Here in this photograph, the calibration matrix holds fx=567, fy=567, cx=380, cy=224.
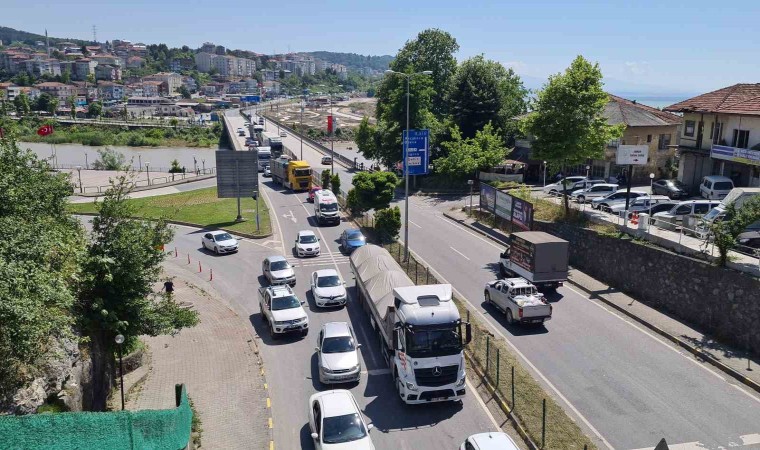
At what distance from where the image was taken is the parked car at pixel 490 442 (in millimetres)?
13391

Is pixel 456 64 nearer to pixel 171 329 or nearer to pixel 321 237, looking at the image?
pixel 321 237

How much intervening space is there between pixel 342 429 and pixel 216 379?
6.78m

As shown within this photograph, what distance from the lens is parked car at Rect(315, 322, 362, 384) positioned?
752 inches

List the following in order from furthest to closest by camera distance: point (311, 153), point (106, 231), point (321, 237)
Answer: point (311, 153) → point (321, 237) → point (106, 231)

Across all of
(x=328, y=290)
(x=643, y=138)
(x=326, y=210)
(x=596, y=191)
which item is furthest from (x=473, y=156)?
(x=328, y=290)

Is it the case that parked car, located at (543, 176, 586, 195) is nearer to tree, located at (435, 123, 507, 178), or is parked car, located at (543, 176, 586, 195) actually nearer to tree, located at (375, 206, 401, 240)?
tree, located at (435, 123, 507, 178)

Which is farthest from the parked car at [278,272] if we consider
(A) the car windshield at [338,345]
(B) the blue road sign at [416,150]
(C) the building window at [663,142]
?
(C) the building window at [663,142]

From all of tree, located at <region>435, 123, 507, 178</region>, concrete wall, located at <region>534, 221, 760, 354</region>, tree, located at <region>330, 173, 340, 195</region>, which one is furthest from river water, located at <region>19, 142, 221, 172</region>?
concrete wall, located at <region>534, 221, 760, 354</region>

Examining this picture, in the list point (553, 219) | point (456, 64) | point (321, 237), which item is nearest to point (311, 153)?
point (456, 64)

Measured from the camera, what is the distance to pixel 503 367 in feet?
65.1

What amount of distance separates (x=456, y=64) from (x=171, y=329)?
67767mm

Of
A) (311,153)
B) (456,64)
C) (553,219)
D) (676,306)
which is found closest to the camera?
(676,306)

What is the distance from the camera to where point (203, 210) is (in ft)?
163

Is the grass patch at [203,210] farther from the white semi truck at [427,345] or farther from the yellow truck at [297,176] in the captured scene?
the white semi truck at [427,345]
